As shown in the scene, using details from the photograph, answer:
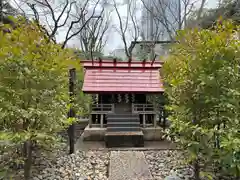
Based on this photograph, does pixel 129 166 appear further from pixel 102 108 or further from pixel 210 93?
pixel 102 108

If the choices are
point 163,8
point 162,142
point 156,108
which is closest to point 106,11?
point 163,8

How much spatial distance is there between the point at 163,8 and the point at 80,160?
14.0 m

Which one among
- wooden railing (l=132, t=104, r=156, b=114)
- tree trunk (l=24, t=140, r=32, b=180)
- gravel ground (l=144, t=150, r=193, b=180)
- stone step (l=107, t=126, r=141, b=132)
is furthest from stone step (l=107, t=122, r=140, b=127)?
tree trunk (l=24, t=140, r=32, b=180)

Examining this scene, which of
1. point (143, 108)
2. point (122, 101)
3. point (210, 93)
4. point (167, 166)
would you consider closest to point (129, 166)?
point (167, 166)

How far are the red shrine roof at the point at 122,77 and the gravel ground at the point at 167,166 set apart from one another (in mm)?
2276

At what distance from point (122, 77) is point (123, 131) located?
1.97m

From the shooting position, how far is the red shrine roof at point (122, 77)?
21.1 feet

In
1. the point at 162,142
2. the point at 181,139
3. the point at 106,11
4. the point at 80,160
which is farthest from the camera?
the point at 106,11

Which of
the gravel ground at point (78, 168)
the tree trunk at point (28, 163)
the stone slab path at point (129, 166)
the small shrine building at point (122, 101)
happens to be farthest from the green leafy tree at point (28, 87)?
the small shrine building at point (122, 101)

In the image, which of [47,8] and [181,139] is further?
[47,8]

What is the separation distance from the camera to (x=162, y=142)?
6055 millimetres

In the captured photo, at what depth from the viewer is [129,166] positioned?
3902 mm

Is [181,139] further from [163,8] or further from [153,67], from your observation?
[163,8]

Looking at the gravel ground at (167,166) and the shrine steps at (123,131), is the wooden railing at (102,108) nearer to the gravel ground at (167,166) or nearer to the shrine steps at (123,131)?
the shrine steps at (123,131)
